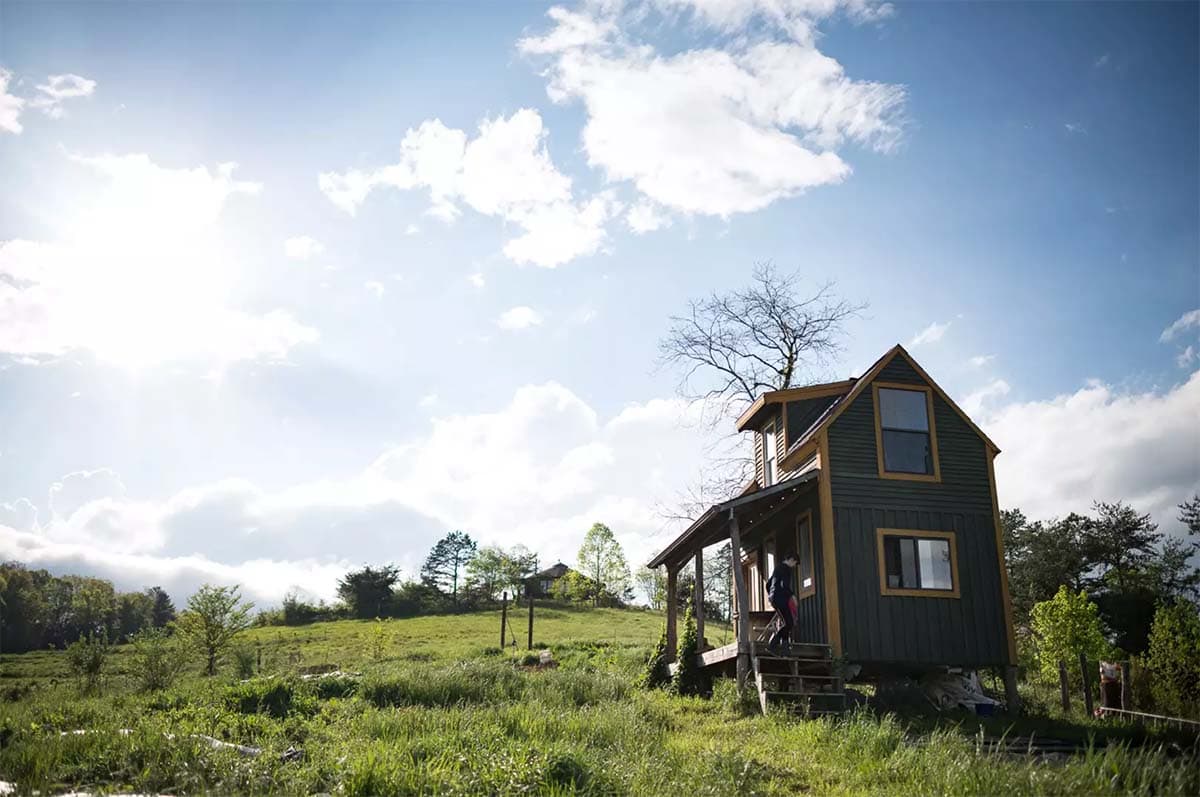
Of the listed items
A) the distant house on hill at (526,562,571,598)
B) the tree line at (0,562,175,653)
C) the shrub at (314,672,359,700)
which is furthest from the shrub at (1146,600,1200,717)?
the distant house on hill at (526,562,571,598)

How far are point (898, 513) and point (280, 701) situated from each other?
1317 centimetres

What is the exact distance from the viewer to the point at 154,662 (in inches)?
826

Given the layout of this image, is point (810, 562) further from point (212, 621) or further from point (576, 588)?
point (576, 588)

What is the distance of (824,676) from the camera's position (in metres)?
16.6

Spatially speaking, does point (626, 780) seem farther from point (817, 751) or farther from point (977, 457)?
point (977, 457)

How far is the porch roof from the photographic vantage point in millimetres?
17656

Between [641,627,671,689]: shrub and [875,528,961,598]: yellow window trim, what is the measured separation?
5486 millimetres

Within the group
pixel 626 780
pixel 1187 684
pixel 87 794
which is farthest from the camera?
pixel 1187 684

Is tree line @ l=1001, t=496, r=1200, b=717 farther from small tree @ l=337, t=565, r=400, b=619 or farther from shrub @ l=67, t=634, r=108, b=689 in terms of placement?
small tree @ l=337, t=565, r=400, b=619

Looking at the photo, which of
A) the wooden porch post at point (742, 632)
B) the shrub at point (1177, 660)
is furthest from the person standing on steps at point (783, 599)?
the shrub at point (1177, 660)

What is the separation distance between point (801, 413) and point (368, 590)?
46.7m

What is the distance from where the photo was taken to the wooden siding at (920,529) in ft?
58.3

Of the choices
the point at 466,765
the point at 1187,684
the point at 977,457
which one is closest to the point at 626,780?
the point at 466,765

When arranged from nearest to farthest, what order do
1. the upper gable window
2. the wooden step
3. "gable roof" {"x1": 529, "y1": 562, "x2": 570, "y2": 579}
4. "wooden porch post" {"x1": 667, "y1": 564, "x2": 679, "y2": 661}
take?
the wooden step, "wooden porch post" {"x1": 667, "y1": 564, "x2": 679, "y2": 661}, the upper gable window, "gable roof" {"x1": 529, "y1": 562, "x2": 570, "y2": 579}
